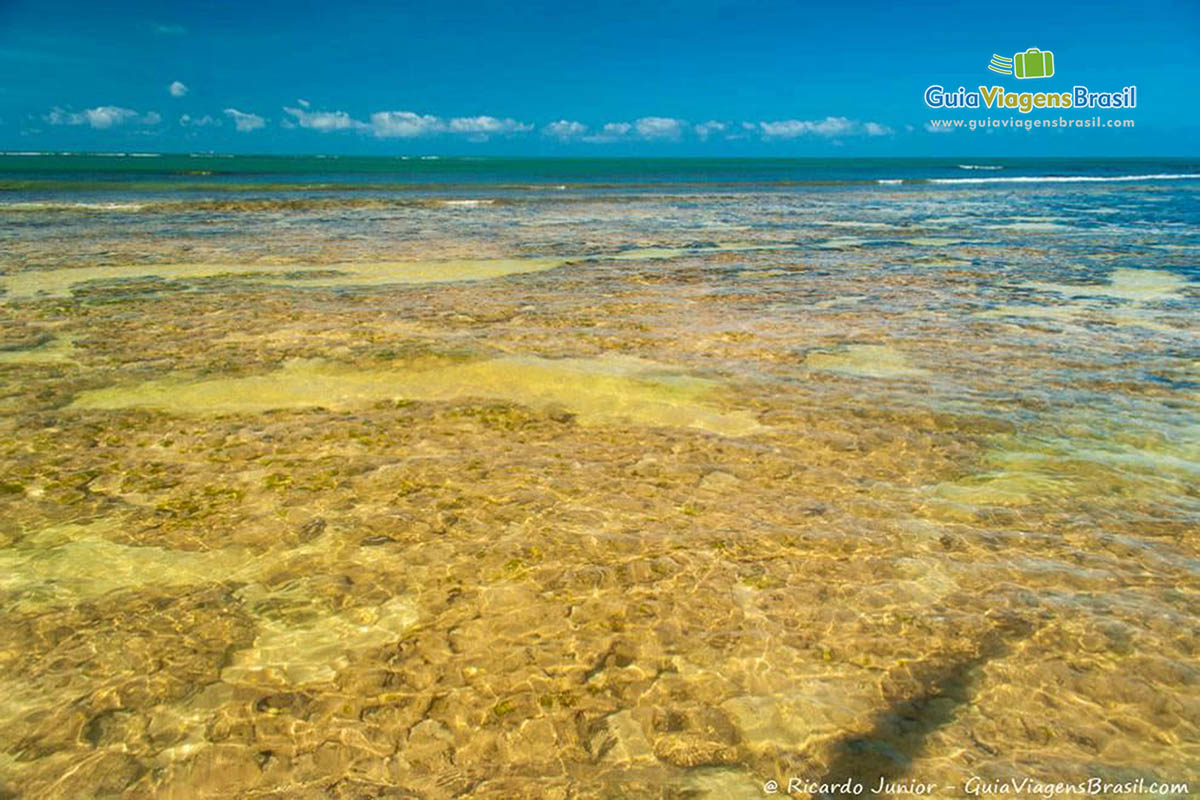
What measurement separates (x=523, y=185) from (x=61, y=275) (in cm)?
3734

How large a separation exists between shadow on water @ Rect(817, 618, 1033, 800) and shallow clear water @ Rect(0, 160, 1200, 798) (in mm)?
18

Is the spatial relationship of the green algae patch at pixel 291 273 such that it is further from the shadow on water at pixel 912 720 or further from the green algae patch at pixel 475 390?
the shadow on water at pixel 912 720

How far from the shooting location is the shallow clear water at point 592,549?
9.46 ft

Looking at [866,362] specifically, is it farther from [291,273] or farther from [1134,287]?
[291,273]

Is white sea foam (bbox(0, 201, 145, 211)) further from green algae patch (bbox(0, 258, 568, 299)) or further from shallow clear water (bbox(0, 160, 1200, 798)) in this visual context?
shallow clear water (bbox(0, 160, 1200, 798))

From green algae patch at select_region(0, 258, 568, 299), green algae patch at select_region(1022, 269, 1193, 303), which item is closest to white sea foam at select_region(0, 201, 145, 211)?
green algae patch at select_region(0, 258, 568, 299)

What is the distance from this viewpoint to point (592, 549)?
14.0 feet

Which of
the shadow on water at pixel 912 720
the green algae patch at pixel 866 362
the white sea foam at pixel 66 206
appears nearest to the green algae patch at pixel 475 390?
the green algae patch at pixel 866 362

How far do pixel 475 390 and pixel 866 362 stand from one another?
3.77 meters

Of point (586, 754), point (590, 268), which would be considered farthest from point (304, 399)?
point (590, 268)

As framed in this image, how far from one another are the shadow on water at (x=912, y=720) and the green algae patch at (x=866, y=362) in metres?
3.99

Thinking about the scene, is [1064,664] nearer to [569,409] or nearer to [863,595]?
[863,595]

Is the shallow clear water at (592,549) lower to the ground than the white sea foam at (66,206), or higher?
lower

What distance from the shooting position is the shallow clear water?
9.46 ft
